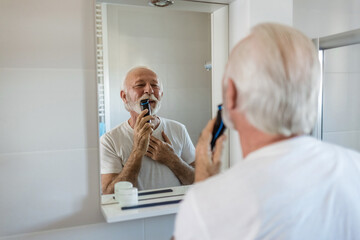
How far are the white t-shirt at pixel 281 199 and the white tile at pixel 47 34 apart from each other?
28.2 inches

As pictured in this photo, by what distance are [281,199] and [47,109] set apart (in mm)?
821

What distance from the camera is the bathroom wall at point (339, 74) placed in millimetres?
1593

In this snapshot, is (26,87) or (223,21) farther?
(223,21)

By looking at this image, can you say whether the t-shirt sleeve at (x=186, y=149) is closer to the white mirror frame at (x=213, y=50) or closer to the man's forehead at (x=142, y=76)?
the white mirror frame at (x=213, y=50)

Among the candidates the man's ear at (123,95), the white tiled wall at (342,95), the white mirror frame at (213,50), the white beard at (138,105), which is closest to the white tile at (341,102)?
the white tiled wall at (342,95)

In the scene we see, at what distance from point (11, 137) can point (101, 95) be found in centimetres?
31

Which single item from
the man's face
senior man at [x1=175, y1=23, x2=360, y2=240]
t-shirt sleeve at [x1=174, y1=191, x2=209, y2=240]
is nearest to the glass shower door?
the man's face

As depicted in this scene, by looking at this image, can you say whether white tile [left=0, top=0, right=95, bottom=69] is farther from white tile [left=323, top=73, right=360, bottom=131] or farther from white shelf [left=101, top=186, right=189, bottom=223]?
white tile [left=323, top=73, right=360, bottom=131]

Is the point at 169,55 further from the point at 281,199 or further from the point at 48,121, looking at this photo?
the point at 281,199

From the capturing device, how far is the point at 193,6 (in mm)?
1332

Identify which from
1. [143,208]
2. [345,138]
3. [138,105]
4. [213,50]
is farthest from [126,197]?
[345,138]

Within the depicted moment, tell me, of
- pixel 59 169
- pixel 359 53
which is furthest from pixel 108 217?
pixel 359 53

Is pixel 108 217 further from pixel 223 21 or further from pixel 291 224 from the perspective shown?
pixel 223 21

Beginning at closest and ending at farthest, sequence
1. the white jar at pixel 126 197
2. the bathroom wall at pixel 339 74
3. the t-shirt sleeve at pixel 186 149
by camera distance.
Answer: the white jar at pixel 126 197 → the t-shirt sleeve at pixel 186 149 → the bathroom wall at pixel 339 74
